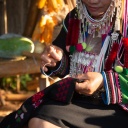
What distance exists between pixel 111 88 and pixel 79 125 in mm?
197

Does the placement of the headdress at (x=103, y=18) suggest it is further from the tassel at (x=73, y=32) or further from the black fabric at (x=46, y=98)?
the black fabric at (x=46, y=98)

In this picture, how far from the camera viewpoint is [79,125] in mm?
1762

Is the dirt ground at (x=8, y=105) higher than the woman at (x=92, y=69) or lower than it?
lower

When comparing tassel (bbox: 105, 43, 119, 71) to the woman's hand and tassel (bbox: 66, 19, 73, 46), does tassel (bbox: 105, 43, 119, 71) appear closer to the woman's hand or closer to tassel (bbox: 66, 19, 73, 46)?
the woman's hand

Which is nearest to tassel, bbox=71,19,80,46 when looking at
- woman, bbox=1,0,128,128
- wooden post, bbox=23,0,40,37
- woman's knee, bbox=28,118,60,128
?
woman, bbox=1,0,128,128

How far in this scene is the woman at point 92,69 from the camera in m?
1.76

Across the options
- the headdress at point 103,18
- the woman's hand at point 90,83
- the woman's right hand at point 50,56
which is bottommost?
the woman's hand at point 90,83

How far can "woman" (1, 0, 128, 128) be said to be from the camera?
1.76 metres

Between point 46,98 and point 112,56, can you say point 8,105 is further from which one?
point 112,56

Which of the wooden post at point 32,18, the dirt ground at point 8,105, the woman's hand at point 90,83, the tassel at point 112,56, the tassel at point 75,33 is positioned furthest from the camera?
the dirt ground at point 8,105

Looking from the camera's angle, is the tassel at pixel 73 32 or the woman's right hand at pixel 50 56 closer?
the woman's right hand at pixel 50 56

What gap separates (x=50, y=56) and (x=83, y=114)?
0.28m

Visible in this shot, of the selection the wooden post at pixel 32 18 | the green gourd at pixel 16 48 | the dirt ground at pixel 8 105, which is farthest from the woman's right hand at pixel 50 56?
the dirt ground at pixel 8 105

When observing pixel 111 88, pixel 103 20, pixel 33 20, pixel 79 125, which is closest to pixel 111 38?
pixel 103 20
